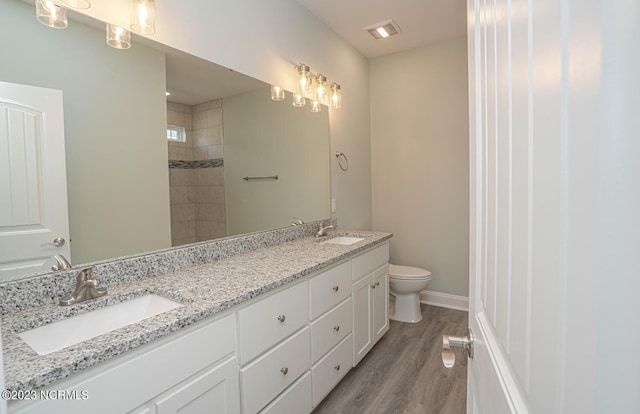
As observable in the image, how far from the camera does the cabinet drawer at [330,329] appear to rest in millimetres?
1696

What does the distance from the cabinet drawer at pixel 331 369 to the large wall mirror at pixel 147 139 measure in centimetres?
92

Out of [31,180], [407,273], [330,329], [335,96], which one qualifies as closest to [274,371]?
[330,329]

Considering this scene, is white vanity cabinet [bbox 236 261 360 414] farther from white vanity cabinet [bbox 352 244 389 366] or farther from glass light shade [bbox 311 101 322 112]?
glass light shade [bbox 311 101 322 112]

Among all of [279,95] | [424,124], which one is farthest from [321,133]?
[424,124]

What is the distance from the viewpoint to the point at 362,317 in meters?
2.23

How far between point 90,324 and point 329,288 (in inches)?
44.3

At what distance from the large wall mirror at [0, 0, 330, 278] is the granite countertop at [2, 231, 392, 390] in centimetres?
22

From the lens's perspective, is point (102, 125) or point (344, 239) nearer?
point (102, 125)

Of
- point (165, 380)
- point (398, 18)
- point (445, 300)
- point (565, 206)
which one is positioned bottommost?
point (445, 300)

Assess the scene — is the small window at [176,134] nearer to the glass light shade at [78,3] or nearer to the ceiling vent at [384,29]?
the glass light shade at [78,3]

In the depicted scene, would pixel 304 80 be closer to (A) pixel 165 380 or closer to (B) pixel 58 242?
(B) pixel 58 242

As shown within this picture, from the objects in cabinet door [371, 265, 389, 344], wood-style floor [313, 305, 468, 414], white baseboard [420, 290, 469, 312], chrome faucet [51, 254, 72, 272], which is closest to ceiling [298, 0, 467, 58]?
cabinet door [371, 265, 389, 344]

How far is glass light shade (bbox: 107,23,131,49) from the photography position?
51.8 inches

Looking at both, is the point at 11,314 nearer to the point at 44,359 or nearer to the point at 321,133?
the point at 44,359
